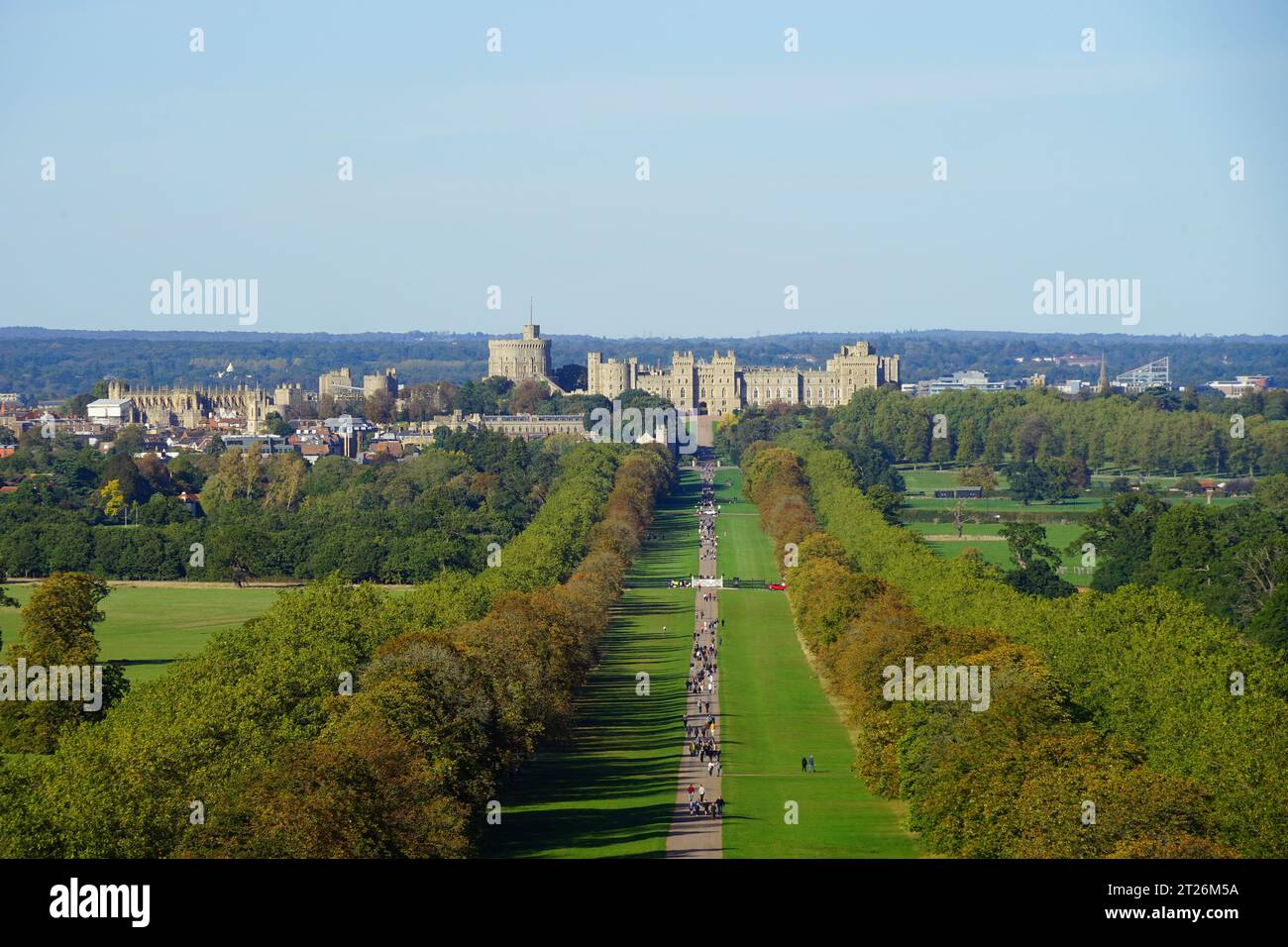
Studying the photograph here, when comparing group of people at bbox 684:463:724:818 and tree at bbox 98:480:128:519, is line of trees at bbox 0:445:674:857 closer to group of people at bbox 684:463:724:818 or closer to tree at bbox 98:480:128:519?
group of people at bbox 684:463:724:818

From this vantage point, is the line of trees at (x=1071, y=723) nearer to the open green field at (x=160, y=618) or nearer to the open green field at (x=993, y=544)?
the open green field at (x=160, y=618)

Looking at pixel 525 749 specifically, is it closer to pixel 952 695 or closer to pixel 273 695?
pixel 273 695

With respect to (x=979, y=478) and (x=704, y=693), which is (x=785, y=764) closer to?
(x=704, y=693)

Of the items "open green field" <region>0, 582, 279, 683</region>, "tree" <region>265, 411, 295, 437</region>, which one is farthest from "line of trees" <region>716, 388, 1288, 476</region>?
"open green field" <region>0, 582, 279, 683</region>

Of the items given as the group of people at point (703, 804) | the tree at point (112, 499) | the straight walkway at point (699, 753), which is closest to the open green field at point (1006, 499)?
the straight walkway at point (699, 753)

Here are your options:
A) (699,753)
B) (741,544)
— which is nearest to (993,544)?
(741,544)
